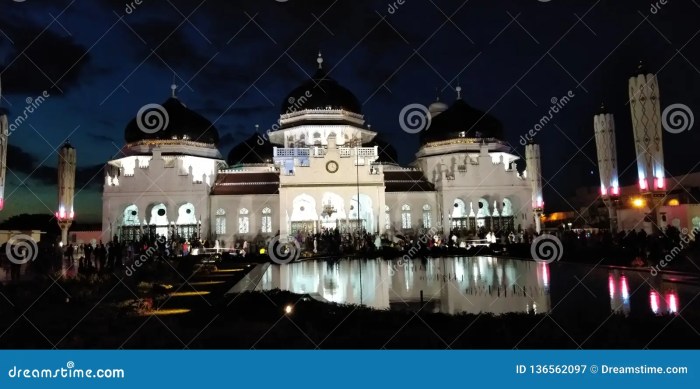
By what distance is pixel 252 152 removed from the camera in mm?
44062

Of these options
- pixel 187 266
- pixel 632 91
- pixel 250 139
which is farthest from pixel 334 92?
pixel 187 266

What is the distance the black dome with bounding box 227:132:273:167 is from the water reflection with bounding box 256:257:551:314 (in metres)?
24.7

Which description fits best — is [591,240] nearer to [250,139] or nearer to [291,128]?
[291,128]

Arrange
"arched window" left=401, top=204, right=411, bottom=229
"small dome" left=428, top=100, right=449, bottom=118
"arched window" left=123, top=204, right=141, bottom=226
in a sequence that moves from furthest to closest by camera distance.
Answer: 1. "small dome" left=428, top=100, right=449, bottom=118
2. "arched window" left=401, top=204, right=411, bottom=229
3. "arched window" left=123, top=204, right=141, bottom=226

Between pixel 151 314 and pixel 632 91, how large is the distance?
91.9 feet

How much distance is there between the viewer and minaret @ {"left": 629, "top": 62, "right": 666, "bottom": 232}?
2762cm

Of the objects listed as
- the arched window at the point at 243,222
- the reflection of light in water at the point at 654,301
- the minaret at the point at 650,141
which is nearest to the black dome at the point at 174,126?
the arched window at the point at 243,222

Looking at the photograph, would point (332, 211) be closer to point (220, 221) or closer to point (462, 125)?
point (220, 221)

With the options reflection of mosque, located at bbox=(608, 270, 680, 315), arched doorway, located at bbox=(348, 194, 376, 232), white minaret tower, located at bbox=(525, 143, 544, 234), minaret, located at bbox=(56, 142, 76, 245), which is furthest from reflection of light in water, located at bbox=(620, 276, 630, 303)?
minaret, located at bbox=(56, 142, 76, 245)

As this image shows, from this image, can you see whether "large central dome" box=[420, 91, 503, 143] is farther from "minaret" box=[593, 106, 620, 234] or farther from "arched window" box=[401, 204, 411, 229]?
"minaret" box=[593, 106, 620, 234]

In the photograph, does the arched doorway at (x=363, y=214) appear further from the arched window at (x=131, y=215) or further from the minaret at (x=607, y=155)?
the minaret at (x=607, y=155)

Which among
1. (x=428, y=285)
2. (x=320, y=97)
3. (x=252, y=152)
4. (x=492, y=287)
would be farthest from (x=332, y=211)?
(x=492, y=287)

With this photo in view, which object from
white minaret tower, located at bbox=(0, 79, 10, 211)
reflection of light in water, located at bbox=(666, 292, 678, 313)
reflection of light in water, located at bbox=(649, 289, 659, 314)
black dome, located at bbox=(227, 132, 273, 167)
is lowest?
reflection of light in water, located at bbox=(666, 292, 678, 313)

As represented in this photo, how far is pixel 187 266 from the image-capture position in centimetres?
1700
